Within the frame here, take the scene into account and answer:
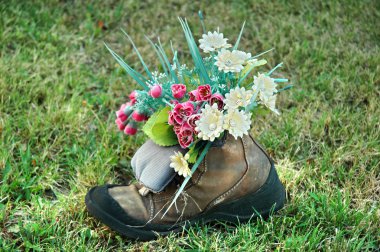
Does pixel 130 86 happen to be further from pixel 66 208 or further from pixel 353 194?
pixel 353 194

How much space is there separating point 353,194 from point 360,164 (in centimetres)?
20

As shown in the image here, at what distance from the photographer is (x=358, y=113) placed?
281cm

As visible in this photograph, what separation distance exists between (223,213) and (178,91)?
0.52 m

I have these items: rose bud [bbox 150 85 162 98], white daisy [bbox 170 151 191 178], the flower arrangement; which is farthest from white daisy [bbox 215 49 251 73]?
white daisy [bbox 170 151 191 178]

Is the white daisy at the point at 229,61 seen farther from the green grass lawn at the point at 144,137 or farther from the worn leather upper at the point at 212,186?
the green grass lawn at the point at 144,137

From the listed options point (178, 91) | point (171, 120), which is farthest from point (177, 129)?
point (178, 91)

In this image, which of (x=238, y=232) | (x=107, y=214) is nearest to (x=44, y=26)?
(x=107, y=214)

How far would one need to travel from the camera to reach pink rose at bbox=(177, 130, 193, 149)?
188 centimetres

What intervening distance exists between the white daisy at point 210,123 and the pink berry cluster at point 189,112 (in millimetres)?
58

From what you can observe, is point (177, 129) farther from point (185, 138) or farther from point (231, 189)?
point (231, 189)

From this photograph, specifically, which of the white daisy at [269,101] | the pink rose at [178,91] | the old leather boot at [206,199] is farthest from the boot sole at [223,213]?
the pink rose at [178,91]

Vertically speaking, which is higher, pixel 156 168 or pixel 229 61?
pixel 229 61

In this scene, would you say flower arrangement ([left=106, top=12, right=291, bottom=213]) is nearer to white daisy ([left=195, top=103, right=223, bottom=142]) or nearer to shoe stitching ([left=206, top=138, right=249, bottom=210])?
white daisy ([left=195, top=103, right=223, bottom=142])

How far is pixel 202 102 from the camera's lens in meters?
1.92
